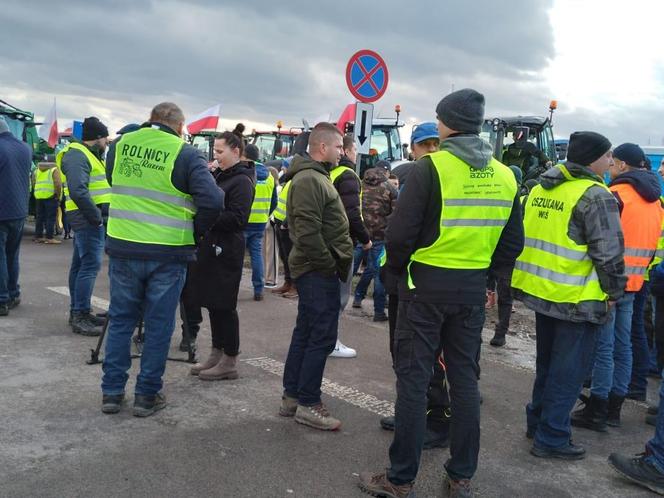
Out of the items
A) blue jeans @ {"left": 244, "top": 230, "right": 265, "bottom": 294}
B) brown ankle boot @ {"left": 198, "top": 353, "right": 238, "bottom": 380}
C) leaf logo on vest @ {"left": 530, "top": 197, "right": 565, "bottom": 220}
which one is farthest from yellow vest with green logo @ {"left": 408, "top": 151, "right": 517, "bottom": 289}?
blue jeans @ {"left": 244, "top": 230, "right": 265, "bottom": 294}

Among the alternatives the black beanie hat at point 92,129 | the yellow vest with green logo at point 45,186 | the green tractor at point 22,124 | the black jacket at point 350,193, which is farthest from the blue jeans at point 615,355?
the green tractor at point 22,124

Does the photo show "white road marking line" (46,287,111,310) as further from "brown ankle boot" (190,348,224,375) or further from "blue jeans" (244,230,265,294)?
"brown ankle boot" (190,348,224,375)

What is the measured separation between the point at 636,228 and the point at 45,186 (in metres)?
11.6

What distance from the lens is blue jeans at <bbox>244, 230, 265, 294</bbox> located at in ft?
27.9

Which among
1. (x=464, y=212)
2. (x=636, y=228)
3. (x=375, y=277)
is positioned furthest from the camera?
(x=375, y=277)

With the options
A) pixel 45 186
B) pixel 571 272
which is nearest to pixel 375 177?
pixel 571 272

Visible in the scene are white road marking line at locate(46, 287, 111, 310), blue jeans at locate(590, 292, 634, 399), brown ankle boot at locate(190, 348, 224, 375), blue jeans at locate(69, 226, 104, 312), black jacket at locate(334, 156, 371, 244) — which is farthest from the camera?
white road marking line at locate(46, 287, 111, 310)

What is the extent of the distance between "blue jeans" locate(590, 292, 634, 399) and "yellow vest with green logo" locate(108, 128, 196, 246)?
10.7 feet

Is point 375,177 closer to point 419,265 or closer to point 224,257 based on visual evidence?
→ point 224,257

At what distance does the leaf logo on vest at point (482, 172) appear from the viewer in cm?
324

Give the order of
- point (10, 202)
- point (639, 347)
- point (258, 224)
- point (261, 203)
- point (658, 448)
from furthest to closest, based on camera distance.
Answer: point (258, 224)
point (261, 203)
point (10, 202)
point (639, 347)
point (658, 448)

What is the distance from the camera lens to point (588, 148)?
4008 mm

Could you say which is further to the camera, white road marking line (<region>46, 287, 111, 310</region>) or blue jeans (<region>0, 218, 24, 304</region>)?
white road marking line (<region>46, 287, 111, 310</region>)

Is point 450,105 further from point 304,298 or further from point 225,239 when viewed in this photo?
point 225,239
